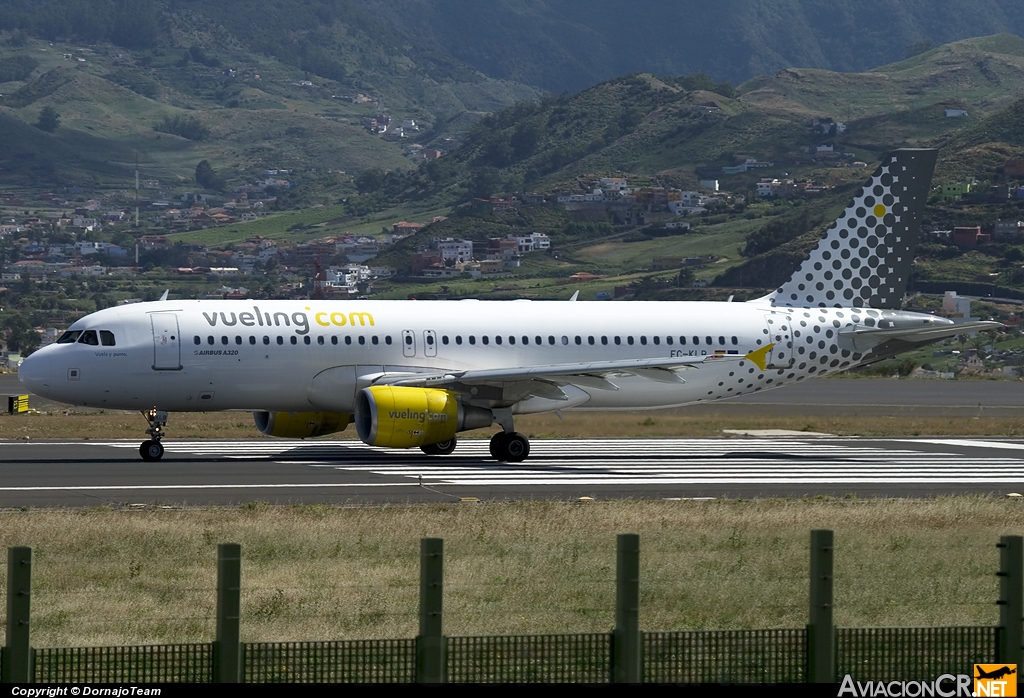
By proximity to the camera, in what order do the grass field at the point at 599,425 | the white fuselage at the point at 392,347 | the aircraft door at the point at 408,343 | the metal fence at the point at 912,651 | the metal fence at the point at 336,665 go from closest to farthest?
1. the metal fence at the point at 336,665
2. the metal fence at the point at 912,651
3. the white fuselage at the point at 392,347
4. the aircraft door at the point at 408,343
5. the grass field at the point at 599,425

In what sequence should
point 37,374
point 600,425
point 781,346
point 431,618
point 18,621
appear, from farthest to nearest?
point 600,425, point 781,346, point 37,374, point 431,618, point 18,621

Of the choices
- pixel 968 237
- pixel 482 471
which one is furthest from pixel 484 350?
pixel 968 237

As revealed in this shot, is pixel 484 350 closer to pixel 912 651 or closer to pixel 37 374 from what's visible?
pixel 37 374

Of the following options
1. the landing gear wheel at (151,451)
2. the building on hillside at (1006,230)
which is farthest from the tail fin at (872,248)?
the building on hillside at (1006,230)

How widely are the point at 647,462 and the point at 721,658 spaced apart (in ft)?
77.5

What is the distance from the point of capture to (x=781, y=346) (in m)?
39.4

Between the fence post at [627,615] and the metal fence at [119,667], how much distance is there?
2.87 meters

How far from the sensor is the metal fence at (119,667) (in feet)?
36.9

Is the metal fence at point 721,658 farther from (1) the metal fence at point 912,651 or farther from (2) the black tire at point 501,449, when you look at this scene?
(2) the black tire at point 501,449

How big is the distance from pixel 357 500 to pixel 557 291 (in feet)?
548

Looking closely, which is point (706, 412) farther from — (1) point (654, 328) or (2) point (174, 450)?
(2) point (174, 450)

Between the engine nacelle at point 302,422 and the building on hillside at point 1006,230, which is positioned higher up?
the building on hillside at point 1006,230

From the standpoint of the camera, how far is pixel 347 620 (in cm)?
1509

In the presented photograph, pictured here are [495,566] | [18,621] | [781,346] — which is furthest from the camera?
[781,346]
